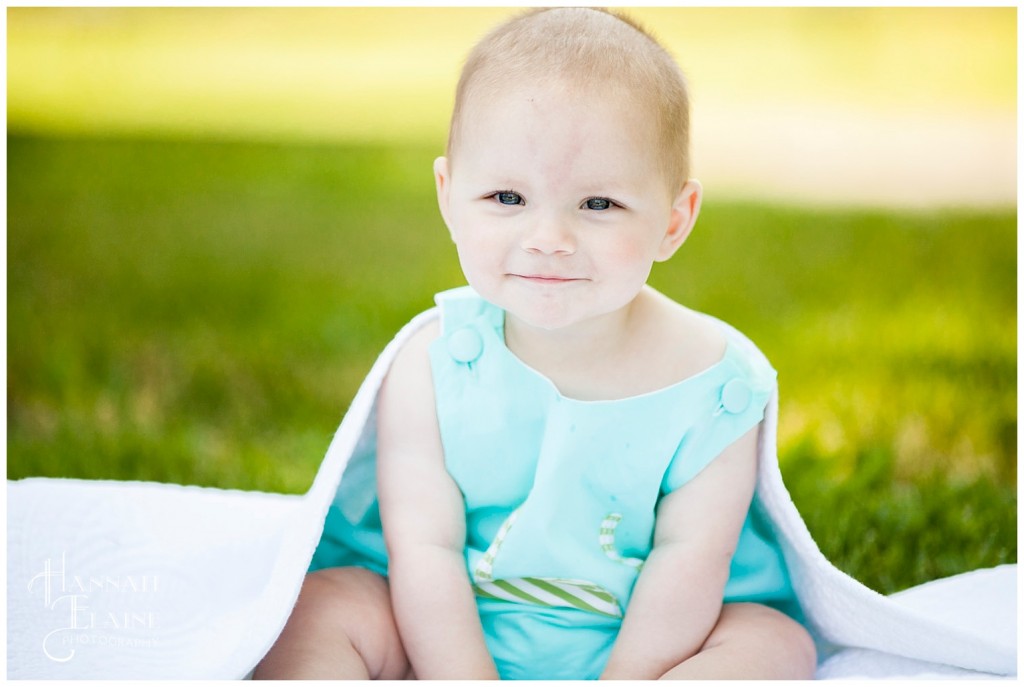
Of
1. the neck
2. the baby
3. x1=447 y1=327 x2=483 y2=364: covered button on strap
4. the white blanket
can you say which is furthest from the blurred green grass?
x1=447 y1=327 x2=483 y2=364: covered button on strap

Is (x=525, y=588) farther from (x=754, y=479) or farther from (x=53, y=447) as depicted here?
(x=53, y=447)

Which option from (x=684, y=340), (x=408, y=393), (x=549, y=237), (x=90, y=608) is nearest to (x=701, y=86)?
(x=684, y=340)

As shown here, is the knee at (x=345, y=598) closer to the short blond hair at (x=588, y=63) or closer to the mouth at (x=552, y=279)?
the mouth at (x=552, y=279)

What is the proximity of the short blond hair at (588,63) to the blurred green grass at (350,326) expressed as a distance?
102 centimetres

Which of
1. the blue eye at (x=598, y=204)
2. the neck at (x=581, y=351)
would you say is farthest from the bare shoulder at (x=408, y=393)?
the blue eye at (x=598, y=204)

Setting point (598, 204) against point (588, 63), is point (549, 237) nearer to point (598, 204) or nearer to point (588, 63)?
point (598, 204)

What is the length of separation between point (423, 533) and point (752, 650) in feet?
1.61

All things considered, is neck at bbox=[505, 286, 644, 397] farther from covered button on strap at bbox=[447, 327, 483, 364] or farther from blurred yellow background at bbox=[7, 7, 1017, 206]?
blurred yellow background at bbox=[7, 7, 1017, 206]

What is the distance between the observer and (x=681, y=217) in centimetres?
168

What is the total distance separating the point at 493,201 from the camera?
5.16ft

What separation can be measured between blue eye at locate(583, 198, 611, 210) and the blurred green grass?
1.00 m

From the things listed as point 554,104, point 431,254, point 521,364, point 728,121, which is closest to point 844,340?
point 431,254

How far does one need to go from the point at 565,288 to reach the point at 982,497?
131 cm

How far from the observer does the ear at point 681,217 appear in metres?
1.66
